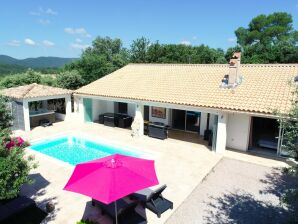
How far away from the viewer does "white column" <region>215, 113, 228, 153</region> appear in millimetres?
16422

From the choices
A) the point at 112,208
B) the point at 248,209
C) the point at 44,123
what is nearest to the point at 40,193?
Answer: the point at 112,208

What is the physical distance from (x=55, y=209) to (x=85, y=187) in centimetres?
376

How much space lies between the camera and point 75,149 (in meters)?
18.9

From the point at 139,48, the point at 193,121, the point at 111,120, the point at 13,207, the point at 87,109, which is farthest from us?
the point at 139,48

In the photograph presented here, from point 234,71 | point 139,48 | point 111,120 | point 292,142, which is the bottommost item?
point 111,120

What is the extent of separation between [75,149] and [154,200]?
10.8 m

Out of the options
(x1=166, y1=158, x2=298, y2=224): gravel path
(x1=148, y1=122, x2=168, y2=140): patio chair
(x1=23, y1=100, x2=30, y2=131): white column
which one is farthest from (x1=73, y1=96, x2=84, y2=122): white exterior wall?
(x1=166, y1=158, x2=298, y2=224): gravel path

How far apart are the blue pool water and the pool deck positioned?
0.77 m

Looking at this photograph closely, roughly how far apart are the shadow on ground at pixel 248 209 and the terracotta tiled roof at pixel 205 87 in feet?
18.5

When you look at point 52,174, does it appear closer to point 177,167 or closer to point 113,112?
point 177,167

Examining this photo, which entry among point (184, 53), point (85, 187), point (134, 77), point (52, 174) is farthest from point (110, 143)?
point (184, 53)

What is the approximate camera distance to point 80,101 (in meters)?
25.0

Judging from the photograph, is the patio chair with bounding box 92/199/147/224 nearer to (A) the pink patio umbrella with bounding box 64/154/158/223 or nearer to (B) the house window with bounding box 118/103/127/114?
(A) the pink patio umbrella with bounding box 64/154/158/223

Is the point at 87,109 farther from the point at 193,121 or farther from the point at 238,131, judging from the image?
the point at 238,131
